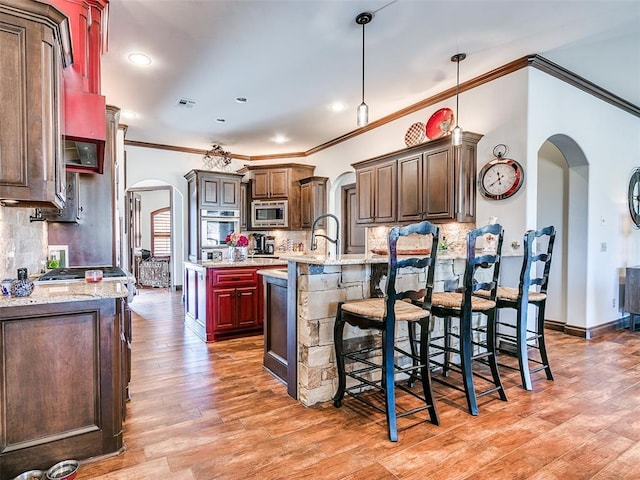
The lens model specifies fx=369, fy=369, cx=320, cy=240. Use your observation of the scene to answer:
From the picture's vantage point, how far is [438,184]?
4164mm

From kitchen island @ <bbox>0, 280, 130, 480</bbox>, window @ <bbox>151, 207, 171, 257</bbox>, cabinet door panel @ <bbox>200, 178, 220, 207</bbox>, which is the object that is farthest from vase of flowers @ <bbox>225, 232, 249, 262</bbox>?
window @ <bbox>151, 207, 171, 257</bbox>

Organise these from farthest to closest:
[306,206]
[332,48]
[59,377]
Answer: [306,206]
[332,48]
[59,377]

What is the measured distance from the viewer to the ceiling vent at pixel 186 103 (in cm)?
487

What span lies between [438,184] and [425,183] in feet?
0.60

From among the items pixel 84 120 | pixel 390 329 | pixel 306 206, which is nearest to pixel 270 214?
pixel 306 206

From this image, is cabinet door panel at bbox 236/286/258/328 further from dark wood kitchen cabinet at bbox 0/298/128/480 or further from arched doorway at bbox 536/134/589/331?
arched doorway at bbox 536/134/589/331

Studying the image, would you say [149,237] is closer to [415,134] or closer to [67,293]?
[415,134]

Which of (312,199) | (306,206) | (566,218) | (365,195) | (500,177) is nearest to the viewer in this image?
(500,177)

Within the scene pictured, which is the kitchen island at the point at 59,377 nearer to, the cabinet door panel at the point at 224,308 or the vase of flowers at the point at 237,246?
the cabinet door panel at the point at 224,308

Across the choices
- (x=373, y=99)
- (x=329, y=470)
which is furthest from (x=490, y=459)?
(x=373, y=99)

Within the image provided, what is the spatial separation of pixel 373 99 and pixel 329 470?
4241 millimetres

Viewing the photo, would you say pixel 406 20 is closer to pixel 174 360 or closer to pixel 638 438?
pixel 638 438

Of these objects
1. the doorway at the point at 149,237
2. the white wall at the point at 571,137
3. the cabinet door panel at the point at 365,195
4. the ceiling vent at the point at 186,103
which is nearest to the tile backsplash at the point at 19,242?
the ceiling vent at the point at 186,103

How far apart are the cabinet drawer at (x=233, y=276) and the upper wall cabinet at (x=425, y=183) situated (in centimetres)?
183
